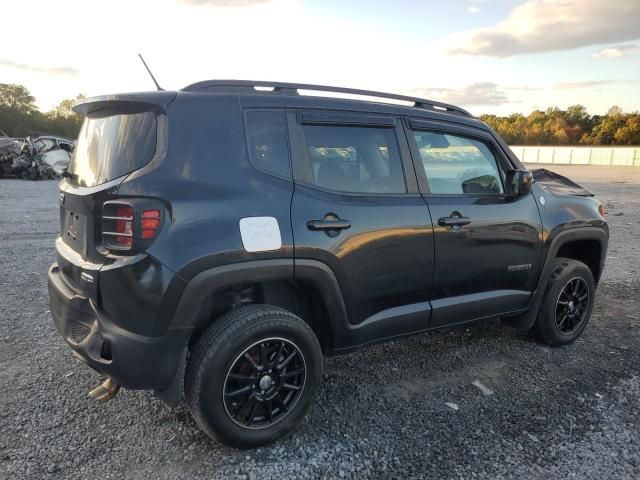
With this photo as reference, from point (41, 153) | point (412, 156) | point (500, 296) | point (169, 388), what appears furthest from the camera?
point (41, 153)

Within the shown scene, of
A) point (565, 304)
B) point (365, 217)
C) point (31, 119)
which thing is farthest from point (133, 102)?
point (31, 119)

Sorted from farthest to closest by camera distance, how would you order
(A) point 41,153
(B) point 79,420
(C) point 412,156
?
(A) point 41,153 → (C) point 412,156 → (B) point 79,420

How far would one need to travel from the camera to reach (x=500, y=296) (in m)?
3.84

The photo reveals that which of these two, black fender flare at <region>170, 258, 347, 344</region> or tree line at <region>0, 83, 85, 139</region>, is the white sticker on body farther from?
tree line at <region>0, 83, 85, 139</region>

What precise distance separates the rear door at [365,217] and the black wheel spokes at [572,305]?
159cm

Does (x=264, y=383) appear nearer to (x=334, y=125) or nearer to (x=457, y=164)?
(x=334, y=125)

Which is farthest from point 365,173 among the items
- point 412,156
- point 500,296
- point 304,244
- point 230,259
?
point 500,296

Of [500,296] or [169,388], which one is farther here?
[500,296]

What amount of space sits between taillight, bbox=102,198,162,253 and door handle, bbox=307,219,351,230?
2.68 feet

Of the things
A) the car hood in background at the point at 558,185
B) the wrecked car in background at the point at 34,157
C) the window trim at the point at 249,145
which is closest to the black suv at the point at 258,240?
the window trim at the point at 249,145

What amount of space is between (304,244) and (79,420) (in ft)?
5.68

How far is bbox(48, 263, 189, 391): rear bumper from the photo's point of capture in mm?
2529

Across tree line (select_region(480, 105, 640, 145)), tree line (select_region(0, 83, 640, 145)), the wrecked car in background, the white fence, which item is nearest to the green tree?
tree line (select_region(0, 83, 640, 145))

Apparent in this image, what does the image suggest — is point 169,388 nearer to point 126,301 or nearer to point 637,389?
point 126,301
